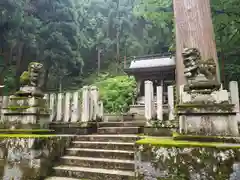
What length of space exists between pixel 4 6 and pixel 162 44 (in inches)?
677

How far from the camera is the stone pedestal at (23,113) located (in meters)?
3.62

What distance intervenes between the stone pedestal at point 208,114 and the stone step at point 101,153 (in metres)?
1.12

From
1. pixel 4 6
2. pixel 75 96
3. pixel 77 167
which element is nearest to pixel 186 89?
pixel 77 167

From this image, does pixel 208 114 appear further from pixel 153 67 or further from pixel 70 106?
pixel 153 67

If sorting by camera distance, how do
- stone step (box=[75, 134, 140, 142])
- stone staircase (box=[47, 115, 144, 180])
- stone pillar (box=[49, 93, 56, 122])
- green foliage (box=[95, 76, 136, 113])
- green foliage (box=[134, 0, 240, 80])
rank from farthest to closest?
green foliage (box=[95, 76, 136, 113]) < green foliage (box=[134, 0, 240, 80]) < stone pillar (box=[49, 93, 56, 122]) < stone step (box=[75, 134, 140, 142]) < stone staircase (box=[47, 115, 144, 180])

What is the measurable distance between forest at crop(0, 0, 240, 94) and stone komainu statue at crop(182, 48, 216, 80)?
477cm

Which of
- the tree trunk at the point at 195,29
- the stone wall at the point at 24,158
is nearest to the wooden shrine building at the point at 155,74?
the tree trunk at the point at 195,29

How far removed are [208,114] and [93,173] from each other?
1881 mm

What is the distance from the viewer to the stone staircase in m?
3.04

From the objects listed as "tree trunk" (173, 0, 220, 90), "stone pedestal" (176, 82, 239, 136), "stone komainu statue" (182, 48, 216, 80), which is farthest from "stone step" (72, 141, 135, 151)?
"tree trunk" (173, 0, 220, 90)

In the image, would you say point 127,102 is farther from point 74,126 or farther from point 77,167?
point 77,167

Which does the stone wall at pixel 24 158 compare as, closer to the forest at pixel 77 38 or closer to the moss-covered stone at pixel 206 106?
the moss-covered stone at pixel 206 106

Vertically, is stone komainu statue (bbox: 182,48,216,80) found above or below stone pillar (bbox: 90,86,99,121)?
above

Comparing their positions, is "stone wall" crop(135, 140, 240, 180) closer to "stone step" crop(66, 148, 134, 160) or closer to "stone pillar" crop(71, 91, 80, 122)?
"stone step" crop(66, 148, 134, 160)
